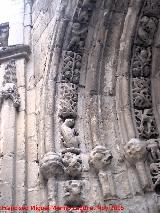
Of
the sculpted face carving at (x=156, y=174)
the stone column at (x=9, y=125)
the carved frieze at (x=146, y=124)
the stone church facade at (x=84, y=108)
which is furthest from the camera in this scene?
the carved frieze at (x=146, y=124)

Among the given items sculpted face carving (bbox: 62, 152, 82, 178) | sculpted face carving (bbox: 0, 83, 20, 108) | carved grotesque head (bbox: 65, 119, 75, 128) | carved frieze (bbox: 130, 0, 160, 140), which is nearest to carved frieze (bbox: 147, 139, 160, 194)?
carved frieze (bbox: 130, 0, 160, 140)

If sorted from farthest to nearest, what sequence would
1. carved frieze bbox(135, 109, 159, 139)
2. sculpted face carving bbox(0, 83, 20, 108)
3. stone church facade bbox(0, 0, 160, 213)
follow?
sculpted face carving bbox(0, 83, 20, 108), carved frieze bbox(135, 109, 159, 139), stone church facade bbox(0, 0, 160, 213)

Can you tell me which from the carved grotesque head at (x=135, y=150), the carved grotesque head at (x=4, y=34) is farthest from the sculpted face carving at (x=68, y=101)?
the carved grotesque head at (x=4, y=34)

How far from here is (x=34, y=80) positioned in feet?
15.2

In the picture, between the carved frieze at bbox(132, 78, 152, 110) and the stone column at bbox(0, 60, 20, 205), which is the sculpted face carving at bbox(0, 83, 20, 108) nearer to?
the stone column at bbox(0, 60, 20, 205)

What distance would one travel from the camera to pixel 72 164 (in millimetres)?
3662

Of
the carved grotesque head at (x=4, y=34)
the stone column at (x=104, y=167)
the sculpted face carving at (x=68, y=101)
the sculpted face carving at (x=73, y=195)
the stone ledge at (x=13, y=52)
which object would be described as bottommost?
the sculpted face carving at (x=73, y=195)

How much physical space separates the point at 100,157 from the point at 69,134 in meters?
0.42

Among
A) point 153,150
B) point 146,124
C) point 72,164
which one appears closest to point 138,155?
point 153,150

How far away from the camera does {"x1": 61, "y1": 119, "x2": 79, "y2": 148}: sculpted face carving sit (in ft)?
12.7

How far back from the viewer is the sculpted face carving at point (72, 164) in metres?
3.65

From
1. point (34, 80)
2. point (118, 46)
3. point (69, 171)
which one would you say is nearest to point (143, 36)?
point (118, 46)

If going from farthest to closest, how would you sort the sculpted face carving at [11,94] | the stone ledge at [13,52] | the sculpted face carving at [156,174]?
the stone ledge at [13,52], the sculpted face carving at [11,94], the sculpted face carving at [156,174]

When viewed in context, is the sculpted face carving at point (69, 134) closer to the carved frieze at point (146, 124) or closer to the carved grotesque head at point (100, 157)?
the carved grotesque head at point (100, 157)
